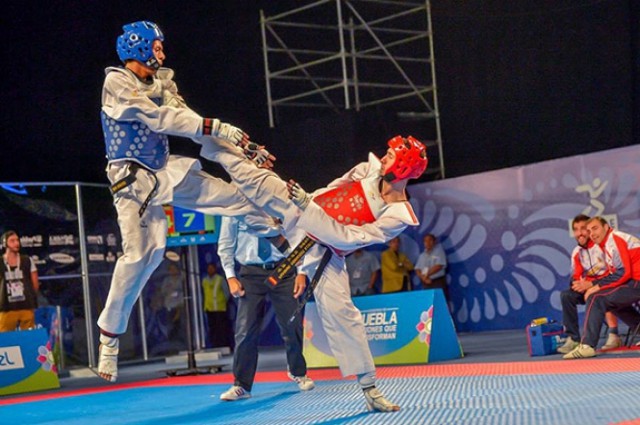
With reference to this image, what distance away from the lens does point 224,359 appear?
41.2 ft

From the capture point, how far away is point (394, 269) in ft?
40.7

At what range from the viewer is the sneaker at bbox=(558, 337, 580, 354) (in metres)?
8.59

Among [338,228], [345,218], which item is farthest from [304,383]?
[338,228]

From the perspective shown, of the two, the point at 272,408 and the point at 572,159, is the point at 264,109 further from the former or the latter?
the point at 272,408

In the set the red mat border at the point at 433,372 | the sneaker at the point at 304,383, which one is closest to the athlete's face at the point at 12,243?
the red mat border at the point at 433,372

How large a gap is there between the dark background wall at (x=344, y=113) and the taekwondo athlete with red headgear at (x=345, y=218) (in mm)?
6023

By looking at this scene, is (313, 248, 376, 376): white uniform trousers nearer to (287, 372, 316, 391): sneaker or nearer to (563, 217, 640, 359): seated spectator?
(287, 372, 316, 391): sneaker

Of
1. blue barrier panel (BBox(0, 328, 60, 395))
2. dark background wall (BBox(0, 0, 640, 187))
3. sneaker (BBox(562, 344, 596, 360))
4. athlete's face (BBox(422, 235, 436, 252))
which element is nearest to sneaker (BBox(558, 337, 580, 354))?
sneaker (BBox(562, 344, 596, 360))

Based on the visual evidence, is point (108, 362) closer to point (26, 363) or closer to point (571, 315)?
point (571, 315)

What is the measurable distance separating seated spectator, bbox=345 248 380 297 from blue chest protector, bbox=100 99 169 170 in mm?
7210

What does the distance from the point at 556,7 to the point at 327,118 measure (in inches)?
115

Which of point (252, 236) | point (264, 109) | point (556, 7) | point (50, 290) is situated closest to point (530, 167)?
point (556, 7)

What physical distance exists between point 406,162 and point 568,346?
406 cm

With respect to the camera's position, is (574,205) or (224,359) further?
(224,359)
